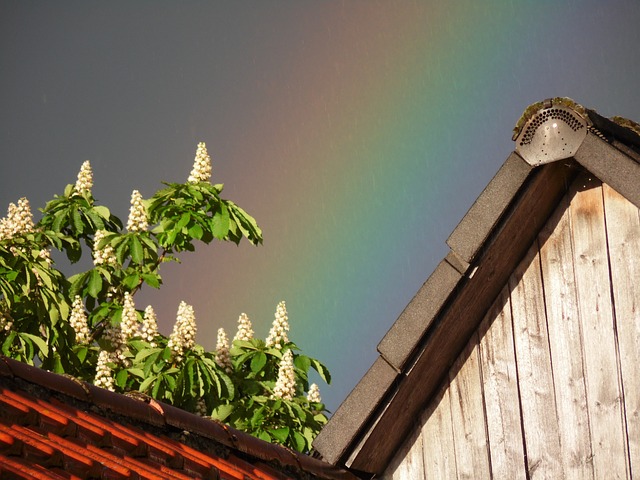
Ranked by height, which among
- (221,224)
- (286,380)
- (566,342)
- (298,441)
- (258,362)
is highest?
(221,224)

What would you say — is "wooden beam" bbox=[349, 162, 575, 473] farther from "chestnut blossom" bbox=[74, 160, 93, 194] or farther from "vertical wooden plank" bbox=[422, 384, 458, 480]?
"chestnut blossom" bbox=[74, 160, 93, 194]

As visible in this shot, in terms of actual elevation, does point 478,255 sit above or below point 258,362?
below

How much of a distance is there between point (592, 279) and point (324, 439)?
3.55 ft

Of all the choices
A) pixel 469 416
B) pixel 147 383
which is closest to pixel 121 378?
pixel 147 383

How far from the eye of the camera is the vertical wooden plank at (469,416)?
3.55 meters

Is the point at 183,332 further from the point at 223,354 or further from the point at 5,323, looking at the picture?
the point at 5,323

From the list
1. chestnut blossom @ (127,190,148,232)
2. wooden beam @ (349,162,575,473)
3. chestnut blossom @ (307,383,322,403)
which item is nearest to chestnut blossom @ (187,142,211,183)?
chestnut blossom @ (127,190,148,232)

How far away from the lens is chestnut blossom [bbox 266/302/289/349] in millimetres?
7887

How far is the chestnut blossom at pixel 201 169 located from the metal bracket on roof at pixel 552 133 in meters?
5.26

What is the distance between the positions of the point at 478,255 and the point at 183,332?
3998 millimetres

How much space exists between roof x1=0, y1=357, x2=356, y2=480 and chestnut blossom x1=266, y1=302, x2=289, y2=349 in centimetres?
428

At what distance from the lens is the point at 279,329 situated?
7.89 meters

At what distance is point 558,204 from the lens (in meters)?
3.63

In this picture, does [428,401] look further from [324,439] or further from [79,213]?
[79,213]
